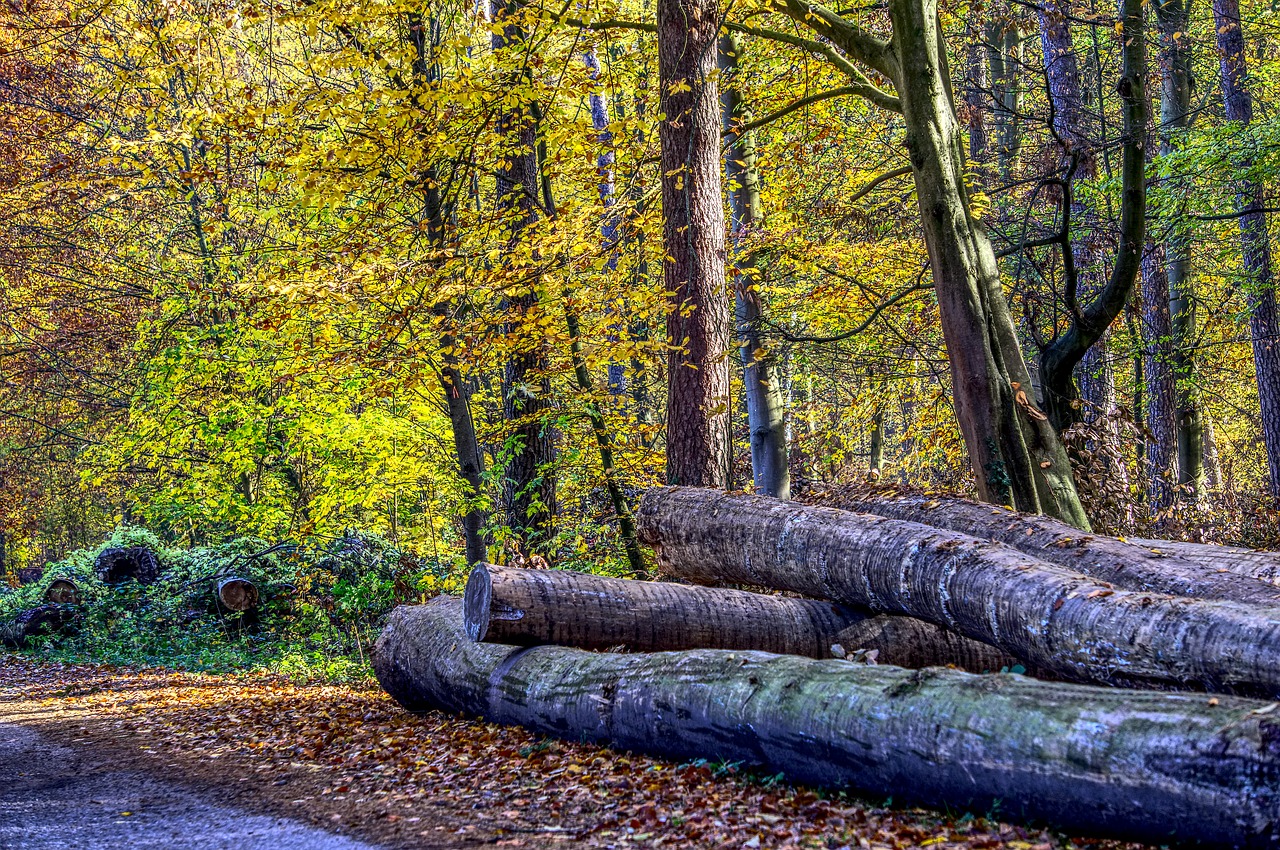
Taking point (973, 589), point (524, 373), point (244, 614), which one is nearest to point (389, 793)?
point (973, 589)

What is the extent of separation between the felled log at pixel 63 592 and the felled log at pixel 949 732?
13.0 m

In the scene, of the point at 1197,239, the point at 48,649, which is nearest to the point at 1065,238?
the point at 1197,239

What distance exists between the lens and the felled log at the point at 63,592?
15.6 meters

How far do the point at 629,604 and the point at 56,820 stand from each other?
3593 millimetres

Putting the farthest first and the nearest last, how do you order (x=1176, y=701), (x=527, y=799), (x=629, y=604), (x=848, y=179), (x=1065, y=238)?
1. (x=848, y=179)
2. (x=1065, y=238)
3. (x=629, y=604)
4. (x=527, y=799)
5. (x=1176, y=701)

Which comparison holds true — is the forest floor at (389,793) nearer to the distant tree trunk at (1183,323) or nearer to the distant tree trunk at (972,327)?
the distant tree trunk at (972,327)

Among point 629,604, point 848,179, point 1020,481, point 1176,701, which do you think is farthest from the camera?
point 848,179

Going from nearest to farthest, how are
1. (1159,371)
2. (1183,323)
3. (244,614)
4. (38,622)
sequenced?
(1183,323) < (1159,371) < (244,614) < (38,622)

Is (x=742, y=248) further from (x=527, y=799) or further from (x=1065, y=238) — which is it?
(x=527, y=799)

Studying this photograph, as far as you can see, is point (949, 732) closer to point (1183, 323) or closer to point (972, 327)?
point (972, 327)

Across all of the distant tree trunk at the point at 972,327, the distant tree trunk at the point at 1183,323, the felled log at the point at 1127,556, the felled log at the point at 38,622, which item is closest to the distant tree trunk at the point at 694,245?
the distant tree trunk at the point at 972,327

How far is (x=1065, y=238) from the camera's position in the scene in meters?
8.64

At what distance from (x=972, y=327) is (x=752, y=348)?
355 cm

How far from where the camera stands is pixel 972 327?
26.7 ft
